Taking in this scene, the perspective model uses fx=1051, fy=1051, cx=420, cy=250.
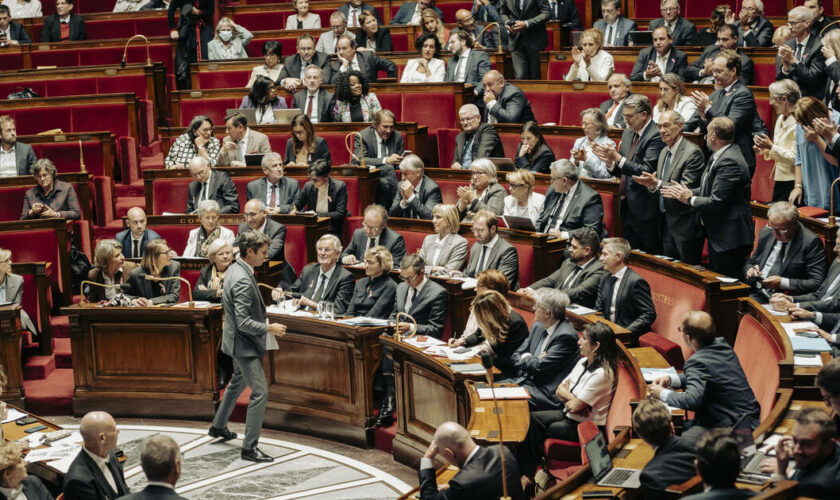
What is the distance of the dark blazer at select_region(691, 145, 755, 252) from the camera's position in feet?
16.0

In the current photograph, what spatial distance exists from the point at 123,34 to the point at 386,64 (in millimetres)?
2835

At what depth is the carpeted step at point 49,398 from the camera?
5.74 metres

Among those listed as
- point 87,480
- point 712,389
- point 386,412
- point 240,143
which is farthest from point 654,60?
point 87,480

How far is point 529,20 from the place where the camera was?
7.66 m

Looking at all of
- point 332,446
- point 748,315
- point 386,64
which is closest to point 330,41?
point 386,64

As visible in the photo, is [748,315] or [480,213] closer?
[748,315]

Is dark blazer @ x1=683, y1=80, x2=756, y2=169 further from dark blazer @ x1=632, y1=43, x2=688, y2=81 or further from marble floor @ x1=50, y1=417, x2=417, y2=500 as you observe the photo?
marble floor @ x1=50, y1=417, x2=417, y2=500

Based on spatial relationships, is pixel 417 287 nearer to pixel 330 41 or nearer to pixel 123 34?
pixel 330 41

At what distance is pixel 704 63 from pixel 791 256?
2.65 metres

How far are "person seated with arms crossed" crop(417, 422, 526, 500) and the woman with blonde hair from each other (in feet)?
14.4

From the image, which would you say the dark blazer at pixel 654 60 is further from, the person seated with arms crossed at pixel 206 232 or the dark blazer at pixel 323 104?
the person seated with arms crossed at pixel 206 232

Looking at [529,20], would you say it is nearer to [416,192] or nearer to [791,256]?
[416,192]

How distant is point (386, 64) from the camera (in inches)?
312

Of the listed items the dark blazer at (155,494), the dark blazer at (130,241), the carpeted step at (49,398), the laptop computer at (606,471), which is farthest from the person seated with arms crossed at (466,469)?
the dark blazer at (130,241)
